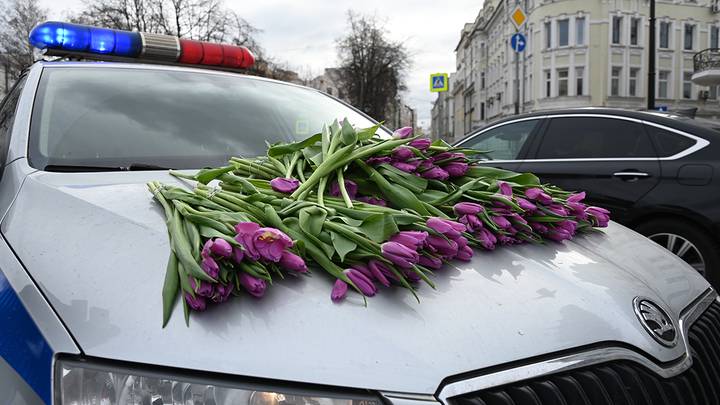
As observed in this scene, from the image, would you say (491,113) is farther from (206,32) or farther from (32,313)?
(32,313)

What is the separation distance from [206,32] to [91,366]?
36591mm

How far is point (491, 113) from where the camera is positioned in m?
62.3

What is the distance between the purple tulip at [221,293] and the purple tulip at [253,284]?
0.03 meters

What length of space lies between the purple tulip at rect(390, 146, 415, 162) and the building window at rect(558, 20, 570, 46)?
149ft

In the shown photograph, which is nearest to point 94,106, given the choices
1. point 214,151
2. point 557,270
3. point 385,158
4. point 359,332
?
point 214,151

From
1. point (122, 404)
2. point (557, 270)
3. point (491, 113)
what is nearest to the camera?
point (122, 404)

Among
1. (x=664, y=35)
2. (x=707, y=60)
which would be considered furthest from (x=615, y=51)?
(x=707, y=60)

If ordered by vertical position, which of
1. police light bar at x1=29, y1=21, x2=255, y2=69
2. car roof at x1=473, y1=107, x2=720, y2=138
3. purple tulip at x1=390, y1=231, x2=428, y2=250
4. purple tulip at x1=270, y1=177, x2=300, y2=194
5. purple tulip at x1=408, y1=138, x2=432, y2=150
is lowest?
purple tulip at x1=390, y1=231, x2=428, y2=250

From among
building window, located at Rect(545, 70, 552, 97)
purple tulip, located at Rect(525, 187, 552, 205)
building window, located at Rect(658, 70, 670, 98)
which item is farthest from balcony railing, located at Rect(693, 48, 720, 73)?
purple tulip, located at Rect(525, 187, 552, 205)

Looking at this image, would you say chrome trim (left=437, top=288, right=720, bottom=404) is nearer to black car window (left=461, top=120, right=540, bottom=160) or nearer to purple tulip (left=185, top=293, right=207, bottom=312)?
purple tulip (left=185, top=293, right=207, bottom=312)

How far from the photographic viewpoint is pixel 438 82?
2281 centimetres

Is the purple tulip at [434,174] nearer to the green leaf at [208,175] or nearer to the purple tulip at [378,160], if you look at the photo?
the purple tulip at [378,160]

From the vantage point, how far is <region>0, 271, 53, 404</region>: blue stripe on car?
1007mm

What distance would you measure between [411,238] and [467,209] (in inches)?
12.2
